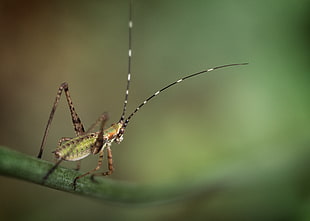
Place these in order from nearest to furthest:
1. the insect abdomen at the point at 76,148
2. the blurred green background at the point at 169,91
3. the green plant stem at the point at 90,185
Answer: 1. the green plant stem at the point at 90,185
2. the insect abdomen at the point at 76,148
3. the blurred green background at the point at 169,91

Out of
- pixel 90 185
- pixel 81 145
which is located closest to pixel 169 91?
pixel 81 145

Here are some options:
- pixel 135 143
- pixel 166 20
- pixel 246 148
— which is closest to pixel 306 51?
pixel 246 148

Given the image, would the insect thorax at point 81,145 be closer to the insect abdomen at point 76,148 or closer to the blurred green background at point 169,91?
the insect abdomen at point 76,148

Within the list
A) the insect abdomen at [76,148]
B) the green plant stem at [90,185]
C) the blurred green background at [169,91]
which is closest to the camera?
the green plant stem at [90,185]

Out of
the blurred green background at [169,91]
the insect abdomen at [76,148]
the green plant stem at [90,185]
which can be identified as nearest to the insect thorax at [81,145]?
the insect abdomen at [76,148]

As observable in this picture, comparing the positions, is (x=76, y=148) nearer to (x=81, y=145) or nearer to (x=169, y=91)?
(x=81, y=145)

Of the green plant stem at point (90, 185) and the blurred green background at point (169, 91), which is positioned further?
the blurred green background at point (169, 91)

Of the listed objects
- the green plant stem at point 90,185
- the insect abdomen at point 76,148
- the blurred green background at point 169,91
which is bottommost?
the green plant stem at point 90,185

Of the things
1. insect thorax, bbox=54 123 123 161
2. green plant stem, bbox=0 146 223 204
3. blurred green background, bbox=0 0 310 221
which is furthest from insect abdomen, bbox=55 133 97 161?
blurred green background, bbox=0 0 310 221
